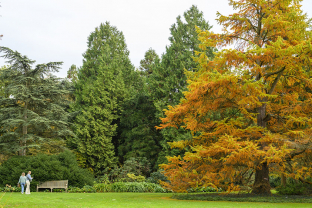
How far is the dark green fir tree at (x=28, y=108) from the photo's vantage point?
2092cm

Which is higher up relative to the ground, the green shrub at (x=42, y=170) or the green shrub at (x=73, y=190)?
the green shrub at (x=42, y=170)

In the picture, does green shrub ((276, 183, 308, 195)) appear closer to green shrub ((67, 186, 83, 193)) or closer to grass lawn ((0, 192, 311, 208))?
grass lawn ((0, 192, 311, 208))

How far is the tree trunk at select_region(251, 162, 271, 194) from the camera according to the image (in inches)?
513

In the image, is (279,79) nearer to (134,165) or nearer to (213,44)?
(213,44)

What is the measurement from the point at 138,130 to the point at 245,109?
14139mm

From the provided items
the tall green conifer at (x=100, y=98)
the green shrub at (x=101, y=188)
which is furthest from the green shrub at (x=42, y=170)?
the tall green conifer at (x=100, y=98)

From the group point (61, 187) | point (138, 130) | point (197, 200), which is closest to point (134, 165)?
point (138, 130)

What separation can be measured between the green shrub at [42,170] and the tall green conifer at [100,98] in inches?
208

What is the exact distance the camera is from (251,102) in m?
12.5

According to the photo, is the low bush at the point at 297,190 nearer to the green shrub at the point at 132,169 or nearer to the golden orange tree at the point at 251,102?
the golden orange tree at the point at 251,102

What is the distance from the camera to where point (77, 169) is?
62.5 feet

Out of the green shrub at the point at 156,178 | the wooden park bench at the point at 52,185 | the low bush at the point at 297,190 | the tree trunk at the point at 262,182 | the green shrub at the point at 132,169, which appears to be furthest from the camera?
the green shrub at the point at 132,169

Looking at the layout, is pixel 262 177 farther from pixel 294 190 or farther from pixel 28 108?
pixel 28 108

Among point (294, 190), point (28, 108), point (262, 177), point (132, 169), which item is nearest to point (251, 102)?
point (262, 177)
